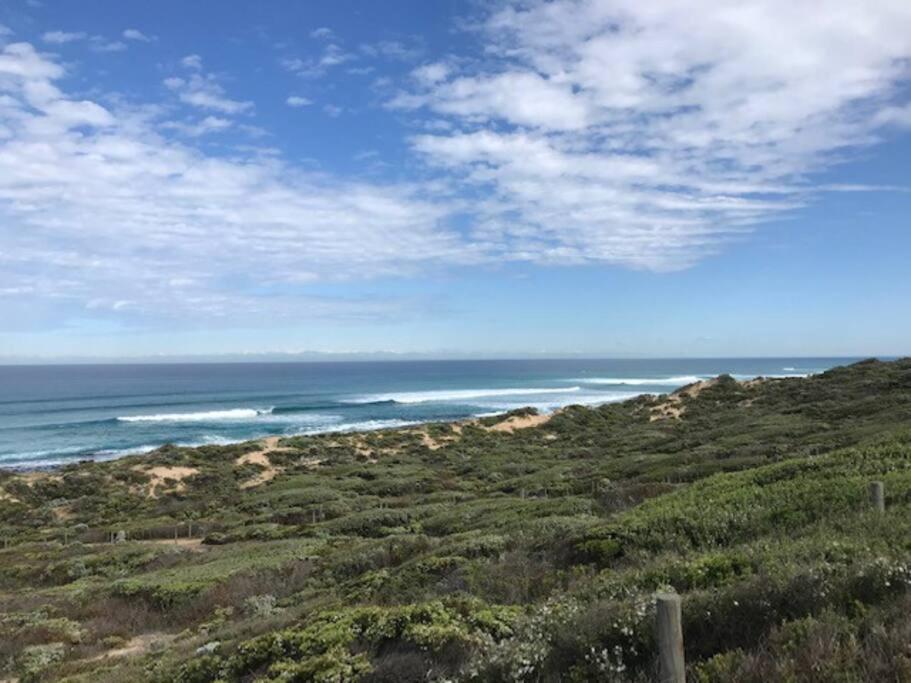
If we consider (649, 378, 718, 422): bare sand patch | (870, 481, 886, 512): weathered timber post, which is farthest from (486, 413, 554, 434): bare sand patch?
(870, 481, 886, 512): weathered timber post

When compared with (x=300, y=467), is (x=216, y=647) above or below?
above

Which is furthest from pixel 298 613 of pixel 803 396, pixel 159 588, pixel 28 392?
pixel 28 392

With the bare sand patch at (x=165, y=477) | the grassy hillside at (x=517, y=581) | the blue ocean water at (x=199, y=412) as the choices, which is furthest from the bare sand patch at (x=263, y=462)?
the blue ocean water at (x=199, y=412)

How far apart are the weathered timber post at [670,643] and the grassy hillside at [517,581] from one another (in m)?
0.27

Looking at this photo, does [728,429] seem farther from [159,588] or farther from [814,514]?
[159,588]

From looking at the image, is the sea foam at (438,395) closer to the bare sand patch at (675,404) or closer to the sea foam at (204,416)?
the sea foam at (204,416)

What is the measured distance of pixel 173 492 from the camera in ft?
132

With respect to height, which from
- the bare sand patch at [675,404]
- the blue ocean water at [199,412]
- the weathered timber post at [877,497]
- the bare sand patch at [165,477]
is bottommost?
the bare sand patch at [165,477]

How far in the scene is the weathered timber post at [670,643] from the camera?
4.18 meters

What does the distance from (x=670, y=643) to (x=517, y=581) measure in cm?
477

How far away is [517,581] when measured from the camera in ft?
28.7

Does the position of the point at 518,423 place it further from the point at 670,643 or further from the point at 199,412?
the point at 670,643

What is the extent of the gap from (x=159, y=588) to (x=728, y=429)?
30.2 metres

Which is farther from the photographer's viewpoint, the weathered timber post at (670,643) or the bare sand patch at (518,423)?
the bare sand patch at (518,423)
